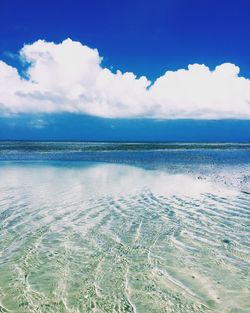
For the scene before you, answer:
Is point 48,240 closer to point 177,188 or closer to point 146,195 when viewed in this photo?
point 146,195

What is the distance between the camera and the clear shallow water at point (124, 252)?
26.5 feet

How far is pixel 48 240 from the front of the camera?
1252cm

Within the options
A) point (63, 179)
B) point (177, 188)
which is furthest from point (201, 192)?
point (63, 179)

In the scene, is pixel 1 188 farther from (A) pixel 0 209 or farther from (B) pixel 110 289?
(B) pixel 110 289

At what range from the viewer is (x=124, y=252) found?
440 inches

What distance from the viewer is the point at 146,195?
2138 cm

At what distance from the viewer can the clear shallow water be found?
806 cm

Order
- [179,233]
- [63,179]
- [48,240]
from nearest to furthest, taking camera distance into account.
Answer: [48,240] → [179,233] → [63,179]

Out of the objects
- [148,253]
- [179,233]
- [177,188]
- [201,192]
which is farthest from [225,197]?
[148,253]

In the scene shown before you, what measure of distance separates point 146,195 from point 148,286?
499 inches

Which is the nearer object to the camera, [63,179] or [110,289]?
[110,289]

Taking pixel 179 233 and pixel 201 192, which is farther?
pixel 201 192

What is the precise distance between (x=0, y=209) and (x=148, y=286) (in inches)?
431

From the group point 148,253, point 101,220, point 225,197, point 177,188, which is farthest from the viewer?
point 177,188
